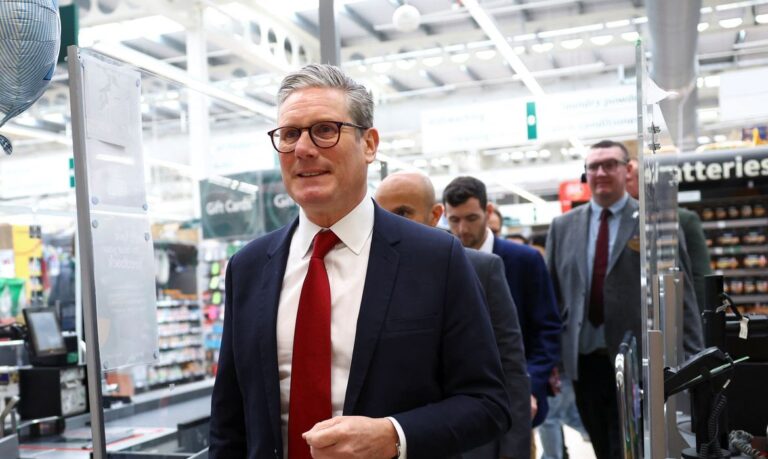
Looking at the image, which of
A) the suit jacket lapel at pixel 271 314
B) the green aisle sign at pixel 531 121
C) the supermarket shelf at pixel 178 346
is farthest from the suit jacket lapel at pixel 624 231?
the supermarket shelf at pixel 178 346

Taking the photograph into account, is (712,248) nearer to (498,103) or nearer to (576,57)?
(498,103)

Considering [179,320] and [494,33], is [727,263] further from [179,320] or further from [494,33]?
[179,320]

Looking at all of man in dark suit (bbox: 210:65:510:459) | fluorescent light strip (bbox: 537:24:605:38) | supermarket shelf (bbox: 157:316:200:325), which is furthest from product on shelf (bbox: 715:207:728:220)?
supermarket shelf (bbox: 157:316:200:325)

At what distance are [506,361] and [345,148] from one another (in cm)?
134

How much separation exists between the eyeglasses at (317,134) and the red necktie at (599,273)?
250cm

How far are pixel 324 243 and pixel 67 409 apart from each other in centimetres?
292

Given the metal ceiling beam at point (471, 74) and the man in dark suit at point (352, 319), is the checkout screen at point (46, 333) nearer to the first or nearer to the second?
the man in dark suit at point (352, 319)

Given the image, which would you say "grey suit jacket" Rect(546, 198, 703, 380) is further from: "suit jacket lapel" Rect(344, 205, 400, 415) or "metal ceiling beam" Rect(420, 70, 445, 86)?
"metal ceiling beam" Rect(420, 70, 445, 86)

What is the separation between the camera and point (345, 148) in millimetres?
1460

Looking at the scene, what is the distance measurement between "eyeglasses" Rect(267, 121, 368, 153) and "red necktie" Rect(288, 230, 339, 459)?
0.90 feet

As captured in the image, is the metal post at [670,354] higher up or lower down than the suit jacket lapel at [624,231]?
lower down

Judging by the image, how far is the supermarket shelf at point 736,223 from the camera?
24.4 feet

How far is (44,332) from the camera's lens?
413 centimetres

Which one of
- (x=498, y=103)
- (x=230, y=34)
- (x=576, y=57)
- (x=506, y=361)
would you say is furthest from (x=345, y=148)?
(x=576, y=57)
